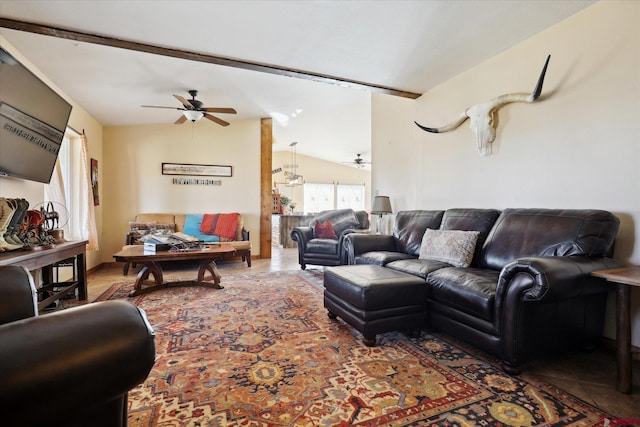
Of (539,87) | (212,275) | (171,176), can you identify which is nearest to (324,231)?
(212,275)

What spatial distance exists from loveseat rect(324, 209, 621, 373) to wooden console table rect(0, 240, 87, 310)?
214 centimetres

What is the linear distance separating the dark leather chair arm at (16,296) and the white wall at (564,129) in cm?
317

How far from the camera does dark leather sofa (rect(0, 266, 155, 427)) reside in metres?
0.54

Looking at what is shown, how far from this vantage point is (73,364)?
0.60 metres

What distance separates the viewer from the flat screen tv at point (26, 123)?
228cm

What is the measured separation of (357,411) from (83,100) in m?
4.79

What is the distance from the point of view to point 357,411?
1413 millimetres

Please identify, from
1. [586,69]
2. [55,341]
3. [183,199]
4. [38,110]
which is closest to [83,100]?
[38,110]

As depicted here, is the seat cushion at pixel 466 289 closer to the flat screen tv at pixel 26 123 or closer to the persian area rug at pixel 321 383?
the persian area rug at pixel 321 383

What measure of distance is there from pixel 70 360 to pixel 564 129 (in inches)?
122

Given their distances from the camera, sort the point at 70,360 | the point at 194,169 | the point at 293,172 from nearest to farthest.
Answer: the point at 70,360, the point at 194,169, the point at 293,172

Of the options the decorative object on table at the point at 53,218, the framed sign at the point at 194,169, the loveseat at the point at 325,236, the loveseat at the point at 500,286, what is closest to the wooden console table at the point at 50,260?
the decorative object on table at the point at 53,218

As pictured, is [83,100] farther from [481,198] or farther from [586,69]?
[586,69]

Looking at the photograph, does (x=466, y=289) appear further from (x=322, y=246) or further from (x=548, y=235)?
(x=322, y=246)
